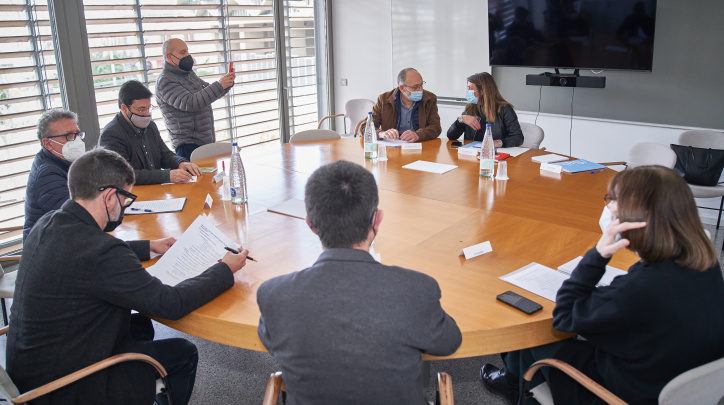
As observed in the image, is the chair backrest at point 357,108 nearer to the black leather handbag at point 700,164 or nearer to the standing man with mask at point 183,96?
the standing man with mask at point 183,96

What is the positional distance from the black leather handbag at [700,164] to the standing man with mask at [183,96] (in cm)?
387

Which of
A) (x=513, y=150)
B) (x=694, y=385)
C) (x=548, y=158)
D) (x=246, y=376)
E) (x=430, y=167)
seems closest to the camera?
(x=694, y=385)

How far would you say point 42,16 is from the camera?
180 inches

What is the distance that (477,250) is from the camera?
2.39 meters

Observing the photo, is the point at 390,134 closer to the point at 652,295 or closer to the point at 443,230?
the point at 443,230

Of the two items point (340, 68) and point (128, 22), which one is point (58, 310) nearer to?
point (128, 22)

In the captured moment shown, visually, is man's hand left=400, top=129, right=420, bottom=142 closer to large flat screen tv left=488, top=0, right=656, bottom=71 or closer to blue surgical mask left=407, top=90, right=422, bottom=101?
blue surgical mask left=407, top=90, right=422, bottom=101

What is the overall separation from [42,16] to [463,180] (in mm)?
3716

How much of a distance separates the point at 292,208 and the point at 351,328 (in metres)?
1.78

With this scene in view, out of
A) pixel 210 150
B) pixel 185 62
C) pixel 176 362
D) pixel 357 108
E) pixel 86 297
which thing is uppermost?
pixel 185 62

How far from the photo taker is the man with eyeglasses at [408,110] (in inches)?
194

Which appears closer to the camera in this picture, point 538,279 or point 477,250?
point 538,279

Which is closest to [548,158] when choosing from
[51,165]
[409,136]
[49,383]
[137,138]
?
[409,136]

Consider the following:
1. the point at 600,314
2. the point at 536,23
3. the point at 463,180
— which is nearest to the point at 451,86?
the point at 536,23
